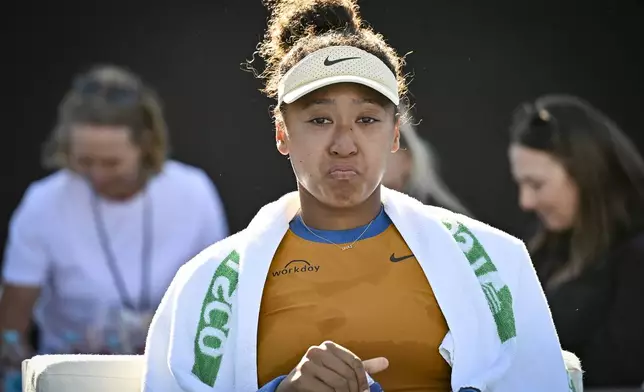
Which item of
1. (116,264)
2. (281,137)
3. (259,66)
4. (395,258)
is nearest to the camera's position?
(395,258)

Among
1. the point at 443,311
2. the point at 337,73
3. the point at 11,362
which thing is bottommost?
the point at 11,362

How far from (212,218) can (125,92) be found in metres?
0.65

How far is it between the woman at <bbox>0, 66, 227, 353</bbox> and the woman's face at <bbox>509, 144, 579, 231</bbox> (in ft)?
4.35

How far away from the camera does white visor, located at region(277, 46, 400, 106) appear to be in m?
2.98

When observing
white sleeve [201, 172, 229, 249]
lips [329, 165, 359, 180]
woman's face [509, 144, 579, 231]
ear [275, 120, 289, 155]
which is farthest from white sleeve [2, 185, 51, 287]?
lips [329, 165, 359, 180]

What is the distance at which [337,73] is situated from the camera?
2984mm

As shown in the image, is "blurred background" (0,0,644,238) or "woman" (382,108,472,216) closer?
"blurred background" (0,0,644,238)

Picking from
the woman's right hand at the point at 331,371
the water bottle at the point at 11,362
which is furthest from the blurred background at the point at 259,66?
the woman's right hand at the point at 331,371

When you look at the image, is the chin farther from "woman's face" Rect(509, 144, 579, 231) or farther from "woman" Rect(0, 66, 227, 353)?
"woman's face" Rect(509, 144, 579, 231)

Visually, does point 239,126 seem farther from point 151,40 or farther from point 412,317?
point 412,317

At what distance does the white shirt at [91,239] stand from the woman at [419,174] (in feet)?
2.63

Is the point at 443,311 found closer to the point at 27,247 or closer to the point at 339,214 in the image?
the point at 339,214

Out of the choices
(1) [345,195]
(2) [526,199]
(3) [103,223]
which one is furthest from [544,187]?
(1) [345,195]

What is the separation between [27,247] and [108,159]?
1.66 ft
